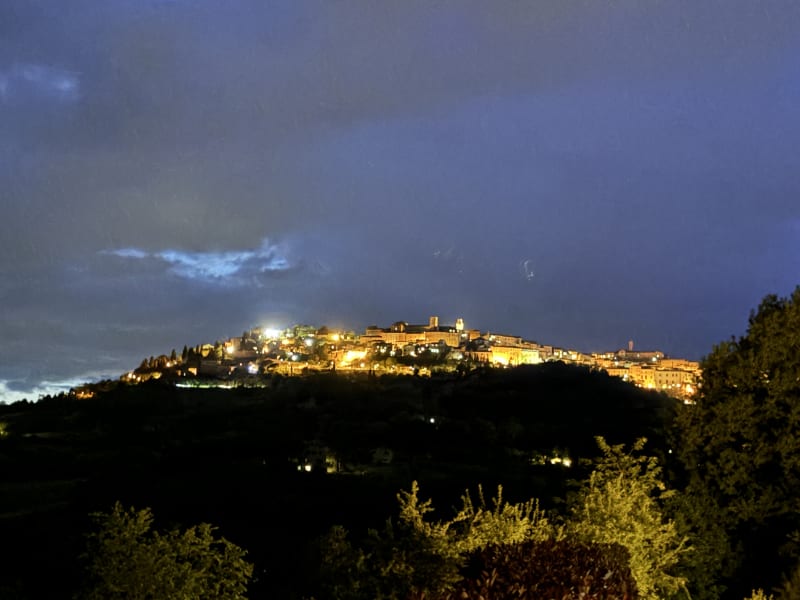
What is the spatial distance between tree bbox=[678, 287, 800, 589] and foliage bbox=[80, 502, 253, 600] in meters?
7.31

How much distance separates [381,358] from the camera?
10300 cm

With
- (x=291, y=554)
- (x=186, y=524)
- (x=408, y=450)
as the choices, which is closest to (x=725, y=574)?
(x=291, y=554)

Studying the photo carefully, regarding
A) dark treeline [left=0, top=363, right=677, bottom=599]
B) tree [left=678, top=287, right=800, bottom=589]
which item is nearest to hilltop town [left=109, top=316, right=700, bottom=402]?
dark treeline [left=0, top=363, right=677, bottom=599]

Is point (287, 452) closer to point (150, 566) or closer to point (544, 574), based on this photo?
point (150, 566)

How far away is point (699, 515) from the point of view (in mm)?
10203

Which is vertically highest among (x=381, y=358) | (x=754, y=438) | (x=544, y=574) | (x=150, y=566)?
(x=381, y=358)

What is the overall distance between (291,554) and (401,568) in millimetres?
13133

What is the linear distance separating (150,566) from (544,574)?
3.63 metres

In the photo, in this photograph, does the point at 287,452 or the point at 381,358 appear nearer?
the point at 287,452

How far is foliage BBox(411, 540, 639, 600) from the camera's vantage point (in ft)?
15.1

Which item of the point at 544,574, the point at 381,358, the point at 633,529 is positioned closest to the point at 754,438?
the point at 633,529

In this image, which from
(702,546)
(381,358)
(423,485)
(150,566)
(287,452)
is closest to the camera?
(150,566)

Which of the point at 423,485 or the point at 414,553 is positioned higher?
the point at 414,553

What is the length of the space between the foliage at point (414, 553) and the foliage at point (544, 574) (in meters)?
A: 0.48
